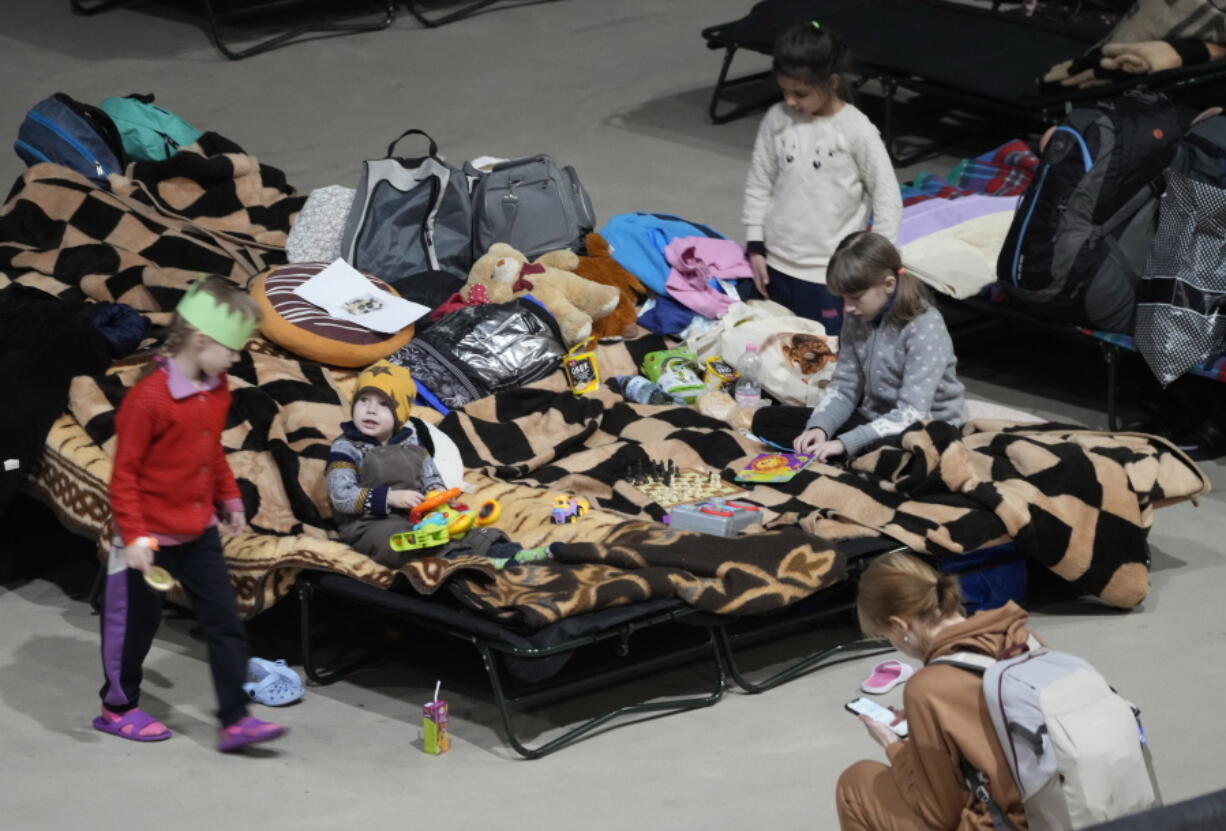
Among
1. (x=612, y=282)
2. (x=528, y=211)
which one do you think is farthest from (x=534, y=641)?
(x=528, y=211)

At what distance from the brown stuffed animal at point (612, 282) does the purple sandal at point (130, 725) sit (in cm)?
226

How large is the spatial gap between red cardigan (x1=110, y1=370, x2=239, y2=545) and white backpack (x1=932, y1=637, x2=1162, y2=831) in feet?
6.44

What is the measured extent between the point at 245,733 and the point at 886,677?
1.55 metres

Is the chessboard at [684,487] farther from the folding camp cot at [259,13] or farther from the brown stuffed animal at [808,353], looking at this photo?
the folding camp cot at [259,13]

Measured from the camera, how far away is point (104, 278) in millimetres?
6195

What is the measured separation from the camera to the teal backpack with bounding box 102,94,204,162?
23.7 feet

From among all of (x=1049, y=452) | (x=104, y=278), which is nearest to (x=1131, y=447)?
(x=1049, y=452)

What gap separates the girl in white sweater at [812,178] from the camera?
6090mm

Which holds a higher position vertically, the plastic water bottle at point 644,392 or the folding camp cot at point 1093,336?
the folding camp cot at point 1093,336

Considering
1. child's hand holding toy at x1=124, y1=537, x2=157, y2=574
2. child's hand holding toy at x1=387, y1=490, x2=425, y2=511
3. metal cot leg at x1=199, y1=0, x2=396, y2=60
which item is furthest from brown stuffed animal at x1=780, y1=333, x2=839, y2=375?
metal cot leg at x1=199, y1=0, x2=396, y2=60

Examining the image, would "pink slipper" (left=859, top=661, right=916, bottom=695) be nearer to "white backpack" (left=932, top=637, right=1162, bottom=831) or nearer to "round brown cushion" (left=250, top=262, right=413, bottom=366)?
"white backpack" (left=932, top=637, right=1162, bottom=831)

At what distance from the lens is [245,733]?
176 inches

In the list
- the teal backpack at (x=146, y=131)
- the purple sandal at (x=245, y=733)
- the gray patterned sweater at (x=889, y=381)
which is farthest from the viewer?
the teal backpack at (x=146, y=131)

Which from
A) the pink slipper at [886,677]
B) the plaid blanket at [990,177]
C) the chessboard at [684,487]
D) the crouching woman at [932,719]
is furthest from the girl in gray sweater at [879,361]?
the plaid blanket at [990,177]
